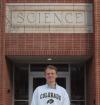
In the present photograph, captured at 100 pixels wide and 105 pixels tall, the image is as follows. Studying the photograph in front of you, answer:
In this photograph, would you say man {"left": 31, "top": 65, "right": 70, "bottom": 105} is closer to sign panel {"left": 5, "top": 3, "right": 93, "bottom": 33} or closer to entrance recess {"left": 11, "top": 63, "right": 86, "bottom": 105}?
sign panel {"left": 5, "top": 3, "right": 93, "bottom": 33}

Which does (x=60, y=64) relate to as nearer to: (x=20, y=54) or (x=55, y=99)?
(x=20, y=54)

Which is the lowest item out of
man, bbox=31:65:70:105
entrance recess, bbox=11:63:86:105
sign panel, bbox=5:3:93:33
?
entrance recess, bbox=11:63:86:105

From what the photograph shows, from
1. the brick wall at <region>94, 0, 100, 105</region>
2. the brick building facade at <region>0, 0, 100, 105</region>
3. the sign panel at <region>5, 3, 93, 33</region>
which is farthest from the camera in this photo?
the sign panel at <region>5, 3, 93, 33</region>

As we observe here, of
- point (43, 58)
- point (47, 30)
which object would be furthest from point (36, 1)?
point (43, 58)

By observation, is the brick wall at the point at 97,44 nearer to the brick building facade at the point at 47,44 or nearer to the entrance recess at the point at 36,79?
the brick building facade at the point at 47,44

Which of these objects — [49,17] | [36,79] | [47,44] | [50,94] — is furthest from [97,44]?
[50,94]

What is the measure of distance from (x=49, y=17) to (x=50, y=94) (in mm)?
7987

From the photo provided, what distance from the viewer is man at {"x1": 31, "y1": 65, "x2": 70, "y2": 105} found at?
575 cm

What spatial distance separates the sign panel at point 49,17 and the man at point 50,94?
7.79m

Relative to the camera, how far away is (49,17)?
13625mm

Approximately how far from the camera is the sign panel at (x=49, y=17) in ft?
44.5

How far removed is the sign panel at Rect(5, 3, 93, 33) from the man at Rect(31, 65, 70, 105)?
7791mm

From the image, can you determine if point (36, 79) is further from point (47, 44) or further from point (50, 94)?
point (50, 94)

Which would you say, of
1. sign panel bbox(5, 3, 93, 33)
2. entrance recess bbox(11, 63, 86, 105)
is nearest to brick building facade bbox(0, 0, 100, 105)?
sign panel bbox(5, 3, 93, 33)
